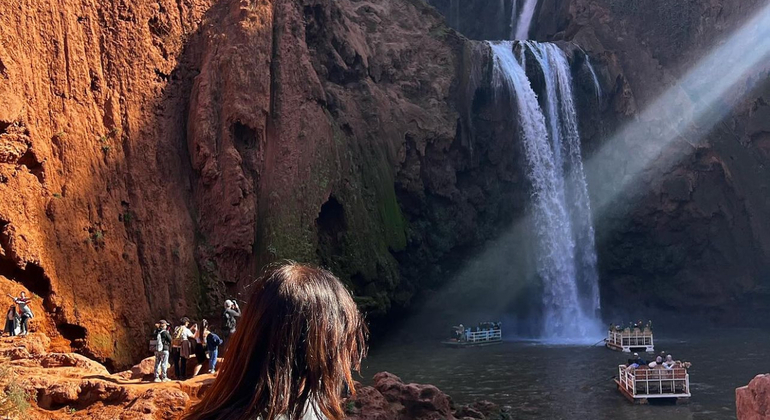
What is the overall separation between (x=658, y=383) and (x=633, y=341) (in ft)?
32.1

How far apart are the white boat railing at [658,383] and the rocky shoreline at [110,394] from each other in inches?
182

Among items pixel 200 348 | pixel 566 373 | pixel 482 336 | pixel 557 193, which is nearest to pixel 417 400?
pixel 200 348

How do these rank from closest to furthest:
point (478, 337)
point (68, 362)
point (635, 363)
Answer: point (68, 362) < point (635, 363) < point (478, 337)

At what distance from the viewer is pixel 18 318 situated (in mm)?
17828

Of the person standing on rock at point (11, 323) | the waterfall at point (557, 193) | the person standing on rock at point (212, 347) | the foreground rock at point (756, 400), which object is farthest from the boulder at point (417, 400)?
the waterfall at point (557, 193)

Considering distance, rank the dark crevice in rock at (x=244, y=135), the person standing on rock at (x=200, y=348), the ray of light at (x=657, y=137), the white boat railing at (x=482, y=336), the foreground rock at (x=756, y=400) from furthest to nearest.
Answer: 1. the ray of light at (x=657, y=137)
2. the white boat railing at (x=482, y=336)
3. the dark crevice in rock at (x=244, y=135)
4. the person standing on rock at (x=200, y=348)
5. the foreground rock at (x=756, y=400)

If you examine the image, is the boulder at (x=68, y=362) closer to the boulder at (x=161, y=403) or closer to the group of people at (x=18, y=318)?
the boulder at (x=161, y=403)

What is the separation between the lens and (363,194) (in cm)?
3128

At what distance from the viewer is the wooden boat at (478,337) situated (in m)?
31.5

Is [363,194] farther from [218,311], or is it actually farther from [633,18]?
[633,18]

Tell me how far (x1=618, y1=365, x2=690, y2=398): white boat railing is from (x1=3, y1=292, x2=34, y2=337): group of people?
16419 millimetres

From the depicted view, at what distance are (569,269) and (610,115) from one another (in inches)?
374

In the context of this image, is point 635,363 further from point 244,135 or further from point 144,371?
point 244,135

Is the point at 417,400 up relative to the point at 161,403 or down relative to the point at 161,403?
up
